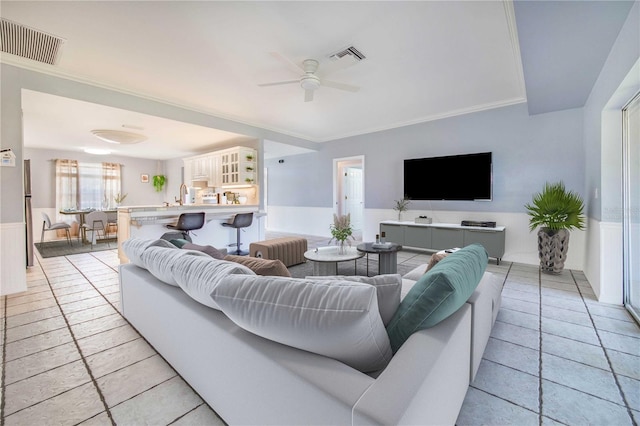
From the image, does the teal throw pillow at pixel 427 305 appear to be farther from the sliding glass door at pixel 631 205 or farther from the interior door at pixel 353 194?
the interior door at pixel 353 194

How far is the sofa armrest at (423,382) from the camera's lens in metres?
0.64

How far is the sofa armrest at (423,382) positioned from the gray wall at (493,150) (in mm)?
4101

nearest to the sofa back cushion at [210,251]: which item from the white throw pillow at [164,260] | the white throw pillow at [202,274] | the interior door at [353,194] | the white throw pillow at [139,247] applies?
the white throw pillow at [139,247]

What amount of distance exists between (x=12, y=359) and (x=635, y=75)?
4951 mm

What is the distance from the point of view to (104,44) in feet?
9.14

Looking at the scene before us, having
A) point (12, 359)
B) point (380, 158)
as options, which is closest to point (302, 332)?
point (12, 359)

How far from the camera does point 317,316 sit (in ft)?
2.79

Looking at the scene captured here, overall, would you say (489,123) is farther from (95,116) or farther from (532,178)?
(95,116)

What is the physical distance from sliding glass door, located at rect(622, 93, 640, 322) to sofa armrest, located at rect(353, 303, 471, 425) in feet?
7.83

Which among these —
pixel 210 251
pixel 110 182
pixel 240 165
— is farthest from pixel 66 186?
pixel 210 251

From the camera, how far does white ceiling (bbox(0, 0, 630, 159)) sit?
7.64 feet

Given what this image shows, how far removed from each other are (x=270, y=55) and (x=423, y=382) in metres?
3.24

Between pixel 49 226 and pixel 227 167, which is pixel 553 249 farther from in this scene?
pixel 49 226

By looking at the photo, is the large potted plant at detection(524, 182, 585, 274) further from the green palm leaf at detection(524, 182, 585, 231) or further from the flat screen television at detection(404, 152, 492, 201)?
the flat screen television at detection(404, 152, 492, 201)
